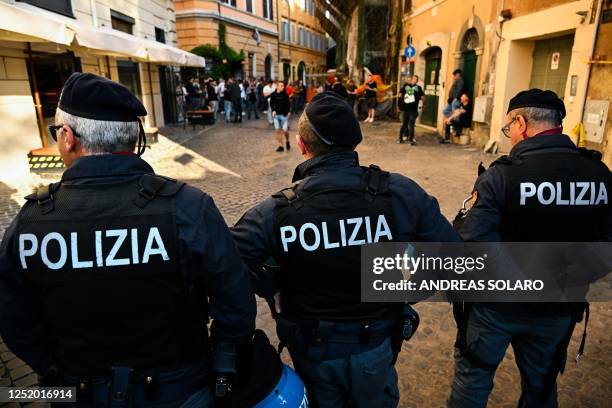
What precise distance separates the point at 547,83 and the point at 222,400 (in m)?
9.99

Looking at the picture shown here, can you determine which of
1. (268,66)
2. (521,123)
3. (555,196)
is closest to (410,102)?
(521,123)

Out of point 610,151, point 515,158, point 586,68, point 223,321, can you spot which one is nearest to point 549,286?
point 515,158

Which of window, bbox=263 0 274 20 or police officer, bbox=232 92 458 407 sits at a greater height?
window, bbox=263 0 274 20

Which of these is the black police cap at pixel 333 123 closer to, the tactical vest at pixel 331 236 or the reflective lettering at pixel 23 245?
the tactical vest at pixel 331 236

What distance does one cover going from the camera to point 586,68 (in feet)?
23.2

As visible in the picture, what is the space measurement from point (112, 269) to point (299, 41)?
1724 inches

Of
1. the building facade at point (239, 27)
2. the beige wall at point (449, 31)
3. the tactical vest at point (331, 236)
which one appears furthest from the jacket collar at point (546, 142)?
the building facade at point (239, 27)

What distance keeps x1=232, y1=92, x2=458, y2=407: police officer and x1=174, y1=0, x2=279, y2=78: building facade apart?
25387mm

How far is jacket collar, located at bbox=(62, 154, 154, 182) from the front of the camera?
134 cm

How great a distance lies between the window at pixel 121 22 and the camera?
12.4 m

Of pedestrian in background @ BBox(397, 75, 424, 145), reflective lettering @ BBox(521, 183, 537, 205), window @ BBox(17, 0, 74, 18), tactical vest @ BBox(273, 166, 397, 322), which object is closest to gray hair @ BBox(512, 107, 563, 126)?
reflective lettering @ BBox(521, 183, 537, 205)

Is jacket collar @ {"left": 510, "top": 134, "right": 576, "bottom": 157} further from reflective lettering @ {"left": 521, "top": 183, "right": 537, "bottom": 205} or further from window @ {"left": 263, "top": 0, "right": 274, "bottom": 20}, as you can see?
window @ {"left": 263, "top": 0, "right": 274, "bottom": 20}

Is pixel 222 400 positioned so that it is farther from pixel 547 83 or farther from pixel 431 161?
pixel 547 83

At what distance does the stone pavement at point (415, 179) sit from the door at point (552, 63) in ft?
6.40
